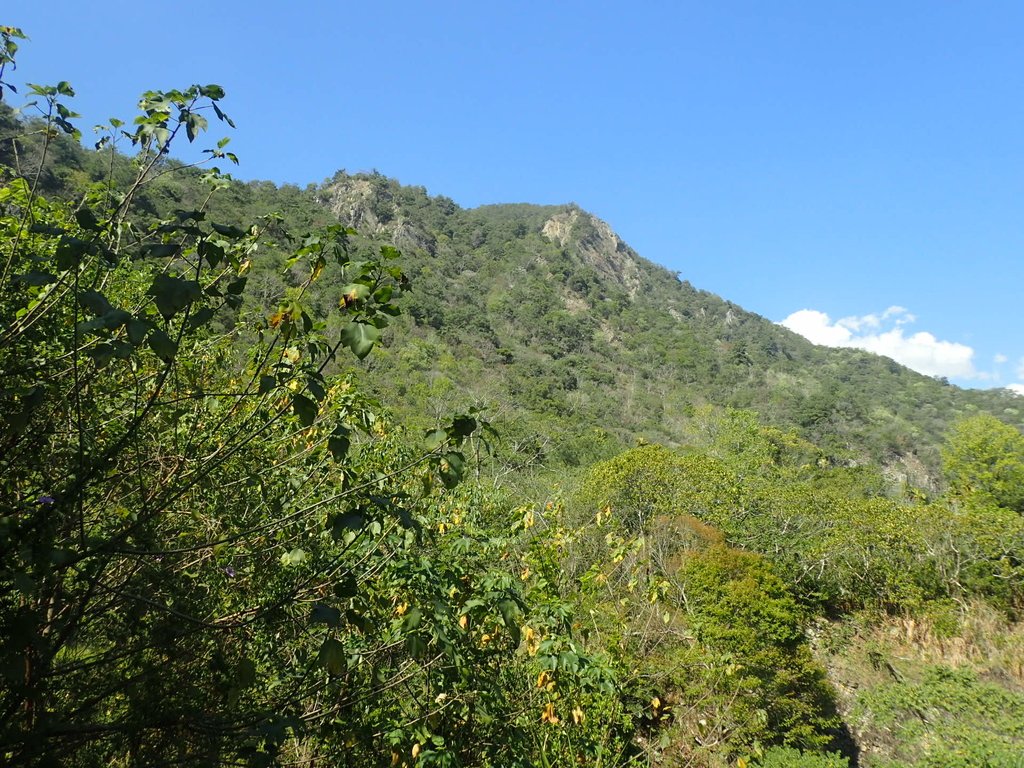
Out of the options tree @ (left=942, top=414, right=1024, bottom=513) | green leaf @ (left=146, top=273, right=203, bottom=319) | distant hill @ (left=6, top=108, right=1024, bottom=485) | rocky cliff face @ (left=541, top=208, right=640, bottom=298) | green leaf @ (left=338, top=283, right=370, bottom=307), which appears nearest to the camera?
green leaf @ (left=146, top=273, right=203, bottom=319)

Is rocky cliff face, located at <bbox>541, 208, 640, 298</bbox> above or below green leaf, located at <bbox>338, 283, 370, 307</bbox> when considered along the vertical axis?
above

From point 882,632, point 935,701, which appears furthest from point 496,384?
point 935,701

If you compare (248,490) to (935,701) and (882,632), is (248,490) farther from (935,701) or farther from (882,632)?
(882,632)

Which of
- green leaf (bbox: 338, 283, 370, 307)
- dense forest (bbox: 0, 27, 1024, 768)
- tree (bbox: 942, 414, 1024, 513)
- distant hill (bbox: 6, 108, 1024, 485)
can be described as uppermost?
distant hill (bbox: 6, 108, 1024, 485)

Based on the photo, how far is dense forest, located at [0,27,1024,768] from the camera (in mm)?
1366

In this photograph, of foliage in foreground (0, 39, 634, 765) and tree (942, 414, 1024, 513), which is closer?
foliage in foreground (0, 39, 634, 765)

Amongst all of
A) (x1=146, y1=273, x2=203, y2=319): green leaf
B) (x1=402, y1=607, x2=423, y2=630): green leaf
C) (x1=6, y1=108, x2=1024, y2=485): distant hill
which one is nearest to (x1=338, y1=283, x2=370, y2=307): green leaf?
(x1=146, y1=273, x2=203, y2=319): green leaf

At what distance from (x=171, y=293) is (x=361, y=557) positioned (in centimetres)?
108

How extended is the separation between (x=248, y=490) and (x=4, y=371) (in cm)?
101

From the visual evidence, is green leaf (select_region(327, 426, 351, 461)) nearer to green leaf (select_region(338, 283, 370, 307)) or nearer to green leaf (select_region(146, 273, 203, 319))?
green leaf (select_region(338, 283, 370, 307))

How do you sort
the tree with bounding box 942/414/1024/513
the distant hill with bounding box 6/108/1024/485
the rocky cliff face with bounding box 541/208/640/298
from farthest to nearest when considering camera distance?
the rocky cliff face with bounding box 541/208/640/298
the distant hill with bounding box 6/108/1024/485
the tree with bounding box 942/414/1024/513

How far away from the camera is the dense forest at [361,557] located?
1366 millimetres

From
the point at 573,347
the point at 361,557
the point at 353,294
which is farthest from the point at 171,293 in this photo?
the point at 573,347

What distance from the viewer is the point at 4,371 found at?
1.53 m
